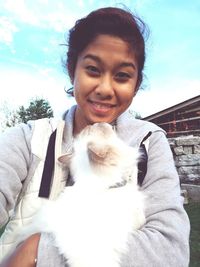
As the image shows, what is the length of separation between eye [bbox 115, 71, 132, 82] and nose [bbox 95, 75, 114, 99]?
4cm

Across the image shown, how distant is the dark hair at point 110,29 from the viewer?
6.44 ft

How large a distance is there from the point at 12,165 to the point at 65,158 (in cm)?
25

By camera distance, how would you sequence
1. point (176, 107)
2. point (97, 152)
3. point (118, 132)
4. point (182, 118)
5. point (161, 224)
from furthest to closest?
1. point (176, 107)
2. point (182, 118)
3. point (118, 132)
4. point (97, 152)
5. point (161, 224)

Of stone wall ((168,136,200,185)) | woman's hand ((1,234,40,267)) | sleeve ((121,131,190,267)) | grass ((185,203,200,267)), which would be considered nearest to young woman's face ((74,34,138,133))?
sleeve ((121,131,190,267))

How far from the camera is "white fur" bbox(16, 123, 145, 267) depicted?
1521mm

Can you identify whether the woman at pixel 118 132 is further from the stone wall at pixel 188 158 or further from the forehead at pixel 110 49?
the stone wall at pixel 188 158

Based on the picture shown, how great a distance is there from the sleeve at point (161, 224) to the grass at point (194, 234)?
2.88 meters

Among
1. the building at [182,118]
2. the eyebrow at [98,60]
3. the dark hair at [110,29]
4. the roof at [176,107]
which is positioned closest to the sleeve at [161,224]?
the eyebrow at [98,60]

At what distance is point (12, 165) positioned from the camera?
1.80 meters

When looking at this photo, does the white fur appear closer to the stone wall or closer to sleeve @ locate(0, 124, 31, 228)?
sleeve @ locate(0, 124, 31, 228)

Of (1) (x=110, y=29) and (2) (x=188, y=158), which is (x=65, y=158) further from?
(2) (x=188, y=158)

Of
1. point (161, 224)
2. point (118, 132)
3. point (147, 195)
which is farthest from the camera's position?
point (118, 132)

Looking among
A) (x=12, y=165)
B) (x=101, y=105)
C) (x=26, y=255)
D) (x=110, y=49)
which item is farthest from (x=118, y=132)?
(x=26, y=255)

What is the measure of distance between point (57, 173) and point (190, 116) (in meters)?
8.96
